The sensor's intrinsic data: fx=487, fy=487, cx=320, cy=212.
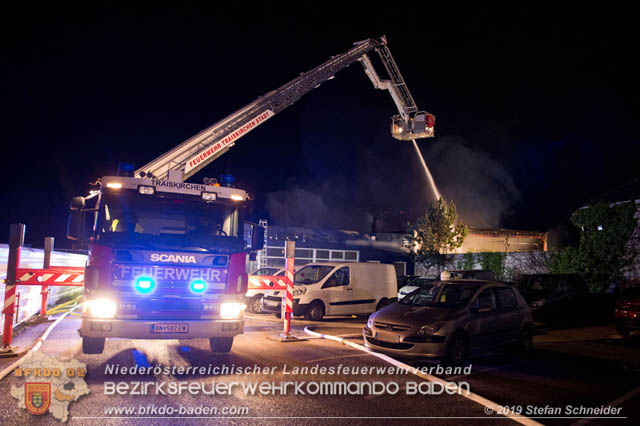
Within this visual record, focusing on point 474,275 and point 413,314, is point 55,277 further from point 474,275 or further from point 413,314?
point 474,275

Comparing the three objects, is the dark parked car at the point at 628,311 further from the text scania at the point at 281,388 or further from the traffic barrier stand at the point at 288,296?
the traffic barrier stand at the point at 288,296

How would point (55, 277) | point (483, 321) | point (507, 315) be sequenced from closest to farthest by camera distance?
point (55, 277) < point (483, 321) < point (507, 315)

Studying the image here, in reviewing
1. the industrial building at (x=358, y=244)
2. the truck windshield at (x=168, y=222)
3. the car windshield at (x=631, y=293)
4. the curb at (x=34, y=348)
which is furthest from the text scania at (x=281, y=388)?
the industrial building at (x=358, y=244)

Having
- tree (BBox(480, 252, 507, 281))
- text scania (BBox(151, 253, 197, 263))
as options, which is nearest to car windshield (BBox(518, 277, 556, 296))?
tree (BBox(480, 252, 507, 281))

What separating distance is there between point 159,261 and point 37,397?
2377mm

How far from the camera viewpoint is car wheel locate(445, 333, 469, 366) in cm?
803

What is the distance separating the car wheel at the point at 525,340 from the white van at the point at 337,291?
5.95 metres

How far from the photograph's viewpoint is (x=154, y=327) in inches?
279

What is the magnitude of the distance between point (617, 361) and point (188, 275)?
7939 mm

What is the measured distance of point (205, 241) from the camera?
778 centimetres

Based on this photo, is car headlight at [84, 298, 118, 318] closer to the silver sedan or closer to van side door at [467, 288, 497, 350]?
the silver sedan

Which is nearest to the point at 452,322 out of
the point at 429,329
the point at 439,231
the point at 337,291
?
the point at 429,329

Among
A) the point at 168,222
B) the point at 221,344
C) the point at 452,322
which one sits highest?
the point at 168,222

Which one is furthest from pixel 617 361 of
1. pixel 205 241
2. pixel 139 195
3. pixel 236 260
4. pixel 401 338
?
pixel 139 195
